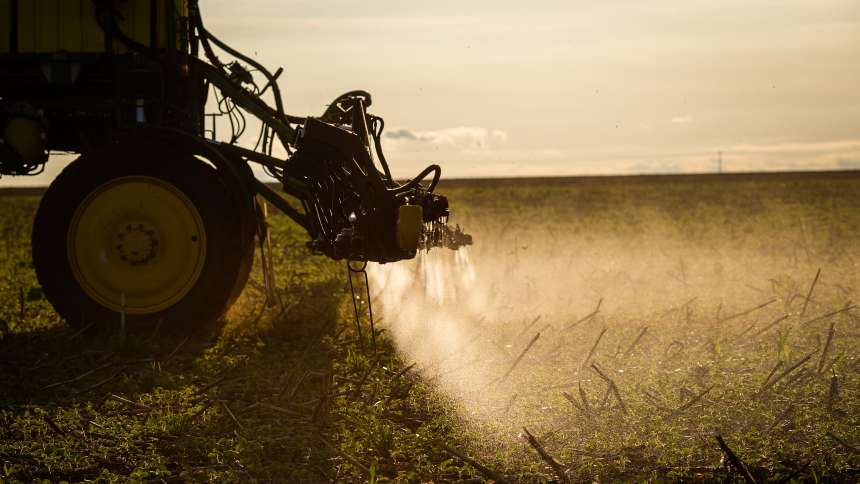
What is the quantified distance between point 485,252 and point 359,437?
9.92 metres

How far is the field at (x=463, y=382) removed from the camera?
5.40m

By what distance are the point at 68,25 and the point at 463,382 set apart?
4.69 metres

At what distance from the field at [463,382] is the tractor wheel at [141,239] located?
29 centimetres

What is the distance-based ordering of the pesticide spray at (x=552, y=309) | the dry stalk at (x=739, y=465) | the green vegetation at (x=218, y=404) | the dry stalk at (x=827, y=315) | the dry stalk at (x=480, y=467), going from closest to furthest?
1. the dry stalk at (x=739, y=465)
2. the dry stalk at (x=480, y=467)
3. the green vegetation at (x=218, y=404)
4. the pesticide spray at (x=552, y=309)
5. the dry stalk at (x=827, y=315)

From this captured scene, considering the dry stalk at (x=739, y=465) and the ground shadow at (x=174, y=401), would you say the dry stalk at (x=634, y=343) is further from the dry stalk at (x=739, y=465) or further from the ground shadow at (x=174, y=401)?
the dry stalk at (x=739, y=465)

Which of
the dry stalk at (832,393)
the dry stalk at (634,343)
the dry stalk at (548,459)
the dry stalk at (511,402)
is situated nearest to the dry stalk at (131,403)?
the dry stalk at (511,402)

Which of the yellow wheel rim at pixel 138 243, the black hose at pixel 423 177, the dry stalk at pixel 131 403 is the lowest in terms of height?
the dry stalk at pixel 131 403

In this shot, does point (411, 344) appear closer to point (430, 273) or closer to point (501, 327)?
point (501, 327)

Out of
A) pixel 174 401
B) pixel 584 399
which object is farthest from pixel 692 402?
pixel 174 401

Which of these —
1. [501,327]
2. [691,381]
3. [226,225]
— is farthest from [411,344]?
[691,381]

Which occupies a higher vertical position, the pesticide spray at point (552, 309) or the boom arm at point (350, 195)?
the boom arm at point (350, 195)

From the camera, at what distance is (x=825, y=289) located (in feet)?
37.0

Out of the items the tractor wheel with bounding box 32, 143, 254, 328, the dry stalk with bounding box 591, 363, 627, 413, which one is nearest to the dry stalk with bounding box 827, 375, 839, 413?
the dry stalk with bounding box 591, 363, 627, 413

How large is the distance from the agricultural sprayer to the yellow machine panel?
0.04 ft
